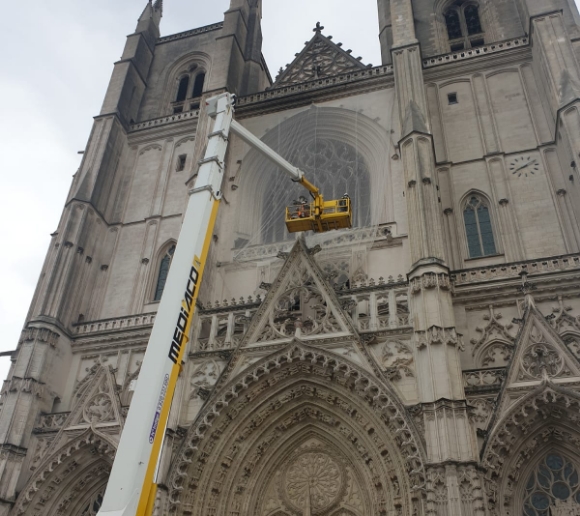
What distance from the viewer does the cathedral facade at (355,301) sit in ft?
40.7

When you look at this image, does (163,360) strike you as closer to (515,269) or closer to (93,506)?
(93,506)

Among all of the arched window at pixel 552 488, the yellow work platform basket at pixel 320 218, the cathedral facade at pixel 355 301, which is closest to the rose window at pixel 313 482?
the cathedral facade at pixel 355 301

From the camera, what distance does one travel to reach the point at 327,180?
19453 millimetres

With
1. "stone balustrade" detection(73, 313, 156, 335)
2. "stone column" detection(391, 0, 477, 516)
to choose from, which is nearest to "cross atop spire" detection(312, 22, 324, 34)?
"stone column" detection(391, 0, 477, 516)

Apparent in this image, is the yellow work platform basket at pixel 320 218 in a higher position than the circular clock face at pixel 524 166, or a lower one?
lower

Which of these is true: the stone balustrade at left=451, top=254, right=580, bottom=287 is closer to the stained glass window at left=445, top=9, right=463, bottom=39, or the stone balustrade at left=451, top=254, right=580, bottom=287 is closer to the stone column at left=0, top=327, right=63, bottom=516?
the stone column at left=0, top=327, right=63, bottom=516

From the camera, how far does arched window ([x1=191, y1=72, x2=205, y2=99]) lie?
81.3 ft

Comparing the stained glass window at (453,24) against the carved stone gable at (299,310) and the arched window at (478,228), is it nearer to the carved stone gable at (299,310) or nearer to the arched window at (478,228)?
the arched window at (478,228)

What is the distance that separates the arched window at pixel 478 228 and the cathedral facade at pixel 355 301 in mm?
88

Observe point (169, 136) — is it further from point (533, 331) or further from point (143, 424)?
point (143, 424)

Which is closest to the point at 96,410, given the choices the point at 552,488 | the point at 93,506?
the point at 93,506

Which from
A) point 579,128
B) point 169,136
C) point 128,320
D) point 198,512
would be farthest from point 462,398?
point 169,136

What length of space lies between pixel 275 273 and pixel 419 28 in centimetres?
1137

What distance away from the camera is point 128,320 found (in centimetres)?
1734
